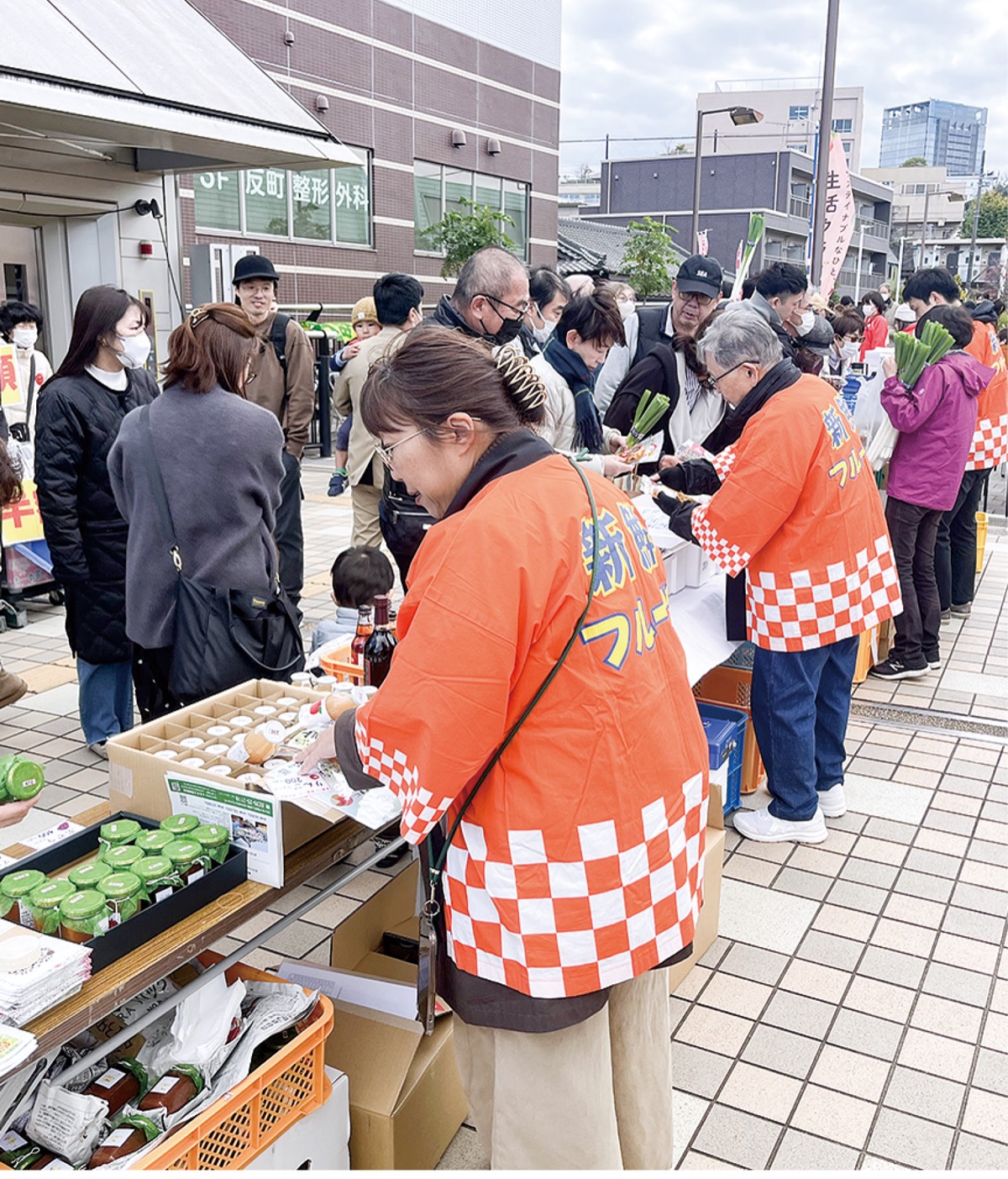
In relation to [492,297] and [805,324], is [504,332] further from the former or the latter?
[805,324]

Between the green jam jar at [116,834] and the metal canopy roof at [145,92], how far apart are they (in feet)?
14.5

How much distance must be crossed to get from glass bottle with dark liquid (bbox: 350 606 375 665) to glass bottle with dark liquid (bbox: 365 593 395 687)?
0.06m

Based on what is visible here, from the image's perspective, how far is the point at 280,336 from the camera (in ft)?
18.9

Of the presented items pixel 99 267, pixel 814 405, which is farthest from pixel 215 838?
pixel 99 267

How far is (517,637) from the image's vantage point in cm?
159

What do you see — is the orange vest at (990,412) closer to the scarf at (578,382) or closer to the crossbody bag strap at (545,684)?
the scarf at (578,382)

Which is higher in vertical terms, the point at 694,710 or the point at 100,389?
the point at 100,389

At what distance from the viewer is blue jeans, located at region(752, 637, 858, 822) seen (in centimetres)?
388

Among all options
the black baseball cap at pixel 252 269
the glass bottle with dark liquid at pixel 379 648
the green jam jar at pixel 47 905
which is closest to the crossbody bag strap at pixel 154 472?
the glass bottle with dark liquid at pixel 379 648

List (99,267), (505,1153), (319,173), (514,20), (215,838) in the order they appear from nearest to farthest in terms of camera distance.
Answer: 1. (505,1153)
2. (215,838)
3. (99,267)
4. (319,173)
5. (514,20)

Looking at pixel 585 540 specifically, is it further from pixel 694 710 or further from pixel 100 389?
pixel 100 389

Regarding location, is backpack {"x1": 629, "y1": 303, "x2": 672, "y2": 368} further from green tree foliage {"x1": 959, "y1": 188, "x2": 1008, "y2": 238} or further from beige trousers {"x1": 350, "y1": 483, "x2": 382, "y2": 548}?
green tree foliage {"x1": 959, "y1": 188, "x2": 1008, "y2": 238}

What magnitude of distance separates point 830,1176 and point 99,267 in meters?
8.02

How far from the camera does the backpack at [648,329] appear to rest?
5.38 metres
